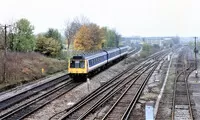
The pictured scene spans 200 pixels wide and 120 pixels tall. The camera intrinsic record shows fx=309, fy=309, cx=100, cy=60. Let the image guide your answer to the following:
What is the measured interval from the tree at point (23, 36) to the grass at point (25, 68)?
486 cm

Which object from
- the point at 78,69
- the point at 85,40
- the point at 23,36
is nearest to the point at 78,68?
the point at 78,69

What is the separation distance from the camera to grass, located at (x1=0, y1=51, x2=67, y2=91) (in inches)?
1258

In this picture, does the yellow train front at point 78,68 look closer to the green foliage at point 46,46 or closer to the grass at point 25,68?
the grass at point 25,68

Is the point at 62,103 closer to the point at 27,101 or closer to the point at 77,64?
the point at 27,101

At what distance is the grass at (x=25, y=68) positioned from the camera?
1258 inches

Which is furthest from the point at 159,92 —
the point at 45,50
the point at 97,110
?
the point at 45,50

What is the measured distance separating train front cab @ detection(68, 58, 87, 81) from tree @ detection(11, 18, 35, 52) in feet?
61.5

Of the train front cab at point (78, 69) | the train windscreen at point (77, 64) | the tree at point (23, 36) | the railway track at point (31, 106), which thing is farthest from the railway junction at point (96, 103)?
the tree at point (23, 36)

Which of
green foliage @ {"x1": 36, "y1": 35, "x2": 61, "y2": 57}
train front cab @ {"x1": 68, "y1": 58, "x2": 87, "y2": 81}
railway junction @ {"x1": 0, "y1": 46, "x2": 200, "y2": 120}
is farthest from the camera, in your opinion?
green foliage @ {"x1": 36, "y1": 35, "x2": 61, "y2": 57}

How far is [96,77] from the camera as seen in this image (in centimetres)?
3728

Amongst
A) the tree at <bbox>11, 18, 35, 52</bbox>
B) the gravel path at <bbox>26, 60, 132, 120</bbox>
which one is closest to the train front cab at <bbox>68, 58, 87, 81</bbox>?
the gravel path at <bbox>26, 60, 132, 120</bbox>

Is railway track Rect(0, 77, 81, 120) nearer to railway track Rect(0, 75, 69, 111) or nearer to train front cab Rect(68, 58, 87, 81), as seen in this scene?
Result: railway track Rect(0, 75, 69, 111)

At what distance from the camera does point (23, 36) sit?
50.0 m

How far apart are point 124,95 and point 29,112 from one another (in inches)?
361
